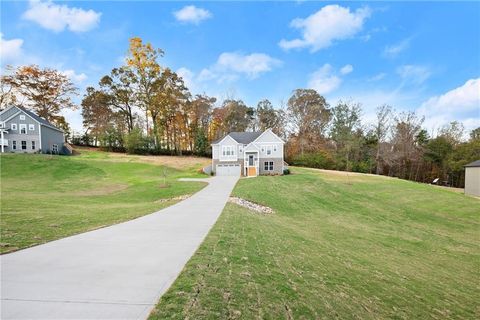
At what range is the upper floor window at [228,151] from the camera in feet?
113

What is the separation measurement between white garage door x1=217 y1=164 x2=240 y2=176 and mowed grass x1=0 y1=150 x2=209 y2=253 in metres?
3.65

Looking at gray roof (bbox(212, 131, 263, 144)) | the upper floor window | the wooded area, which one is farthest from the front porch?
the wooded area

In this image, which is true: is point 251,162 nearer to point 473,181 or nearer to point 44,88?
point 473,181

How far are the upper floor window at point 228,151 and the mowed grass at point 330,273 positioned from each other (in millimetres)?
19459

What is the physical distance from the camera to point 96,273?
169 inches

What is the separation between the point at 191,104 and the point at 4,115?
95.4 ft

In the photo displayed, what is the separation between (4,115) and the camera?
39.0 meters

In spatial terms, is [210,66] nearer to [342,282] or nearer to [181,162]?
[181,162]

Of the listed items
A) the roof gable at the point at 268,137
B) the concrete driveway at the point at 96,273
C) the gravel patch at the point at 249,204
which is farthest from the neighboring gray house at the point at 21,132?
the concrete driveway at the point at 96,273

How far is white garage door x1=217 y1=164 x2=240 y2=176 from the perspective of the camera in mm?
34312

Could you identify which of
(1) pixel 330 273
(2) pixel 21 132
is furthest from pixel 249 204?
(2) pixel 21 132

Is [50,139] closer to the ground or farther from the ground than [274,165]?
farther from the ground

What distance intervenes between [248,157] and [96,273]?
30.0 metres

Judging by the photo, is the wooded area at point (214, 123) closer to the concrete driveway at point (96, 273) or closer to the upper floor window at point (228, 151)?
the upper floor window at point (228, 151)
